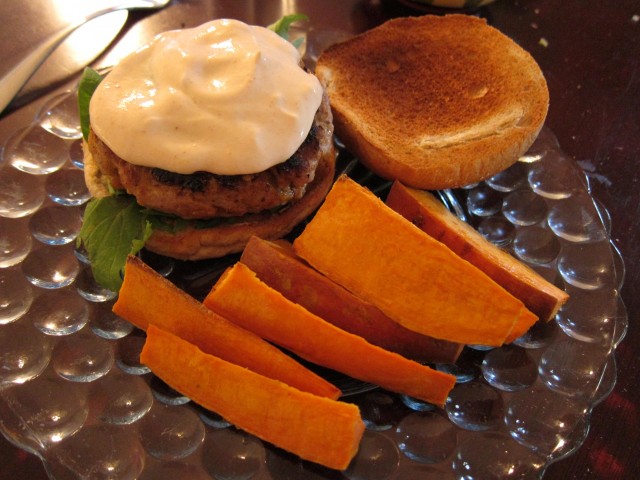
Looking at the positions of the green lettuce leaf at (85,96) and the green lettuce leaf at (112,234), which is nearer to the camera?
the green lettuce leaf at (112,234)

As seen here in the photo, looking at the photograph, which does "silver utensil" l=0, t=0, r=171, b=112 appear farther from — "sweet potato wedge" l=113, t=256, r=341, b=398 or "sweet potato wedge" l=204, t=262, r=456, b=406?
"sweet potato wedge" l=204, t=262, r=456, b=406

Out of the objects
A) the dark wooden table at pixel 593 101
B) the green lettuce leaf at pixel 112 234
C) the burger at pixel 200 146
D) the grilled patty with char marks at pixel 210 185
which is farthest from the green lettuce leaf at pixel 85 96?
the dark wooden table at pixel 593 101

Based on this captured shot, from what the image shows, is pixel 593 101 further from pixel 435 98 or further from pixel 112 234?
A: pixel 112 234

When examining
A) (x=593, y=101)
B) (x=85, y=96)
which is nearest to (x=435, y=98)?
(x=593, y=101)

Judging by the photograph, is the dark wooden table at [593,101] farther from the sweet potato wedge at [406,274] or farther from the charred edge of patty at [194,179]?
the charred edge of patty at [194,179]

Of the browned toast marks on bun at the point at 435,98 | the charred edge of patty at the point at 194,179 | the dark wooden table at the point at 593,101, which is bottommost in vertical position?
the dark wooden table at the point at 593,101

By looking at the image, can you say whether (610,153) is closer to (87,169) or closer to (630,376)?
(630,376)
